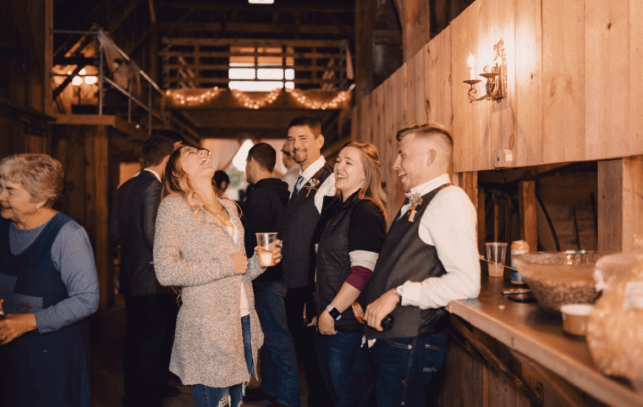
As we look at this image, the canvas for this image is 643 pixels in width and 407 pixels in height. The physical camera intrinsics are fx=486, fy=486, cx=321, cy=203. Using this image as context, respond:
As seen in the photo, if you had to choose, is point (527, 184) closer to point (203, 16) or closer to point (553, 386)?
point (553, 386)

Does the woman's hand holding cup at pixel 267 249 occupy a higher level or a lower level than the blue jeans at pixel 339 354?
higher

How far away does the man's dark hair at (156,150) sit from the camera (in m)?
3.66

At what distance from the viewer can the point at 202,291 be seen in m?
2.27

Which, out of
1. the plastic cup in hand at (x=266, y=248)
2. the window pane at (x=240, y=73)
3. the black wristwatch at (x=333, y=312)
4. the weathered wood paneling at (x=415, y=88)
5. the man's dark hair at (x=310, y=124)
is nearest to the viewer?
the black wristwatch at (x=333, y=312)

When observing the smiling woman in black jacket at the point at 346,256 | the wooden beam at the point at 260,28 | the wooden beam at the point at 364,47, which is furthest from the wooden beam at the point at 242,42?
the smiling woman in black jacket at the point at 346,256

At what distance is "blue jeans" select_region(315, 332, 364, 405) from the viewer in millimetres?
2422

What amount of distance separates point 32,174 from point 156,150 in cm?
175

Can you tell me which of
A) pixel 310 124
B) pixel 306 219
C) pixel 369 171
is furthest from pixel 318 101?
pixel 369 171

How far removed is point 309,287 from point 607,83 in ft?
6.62

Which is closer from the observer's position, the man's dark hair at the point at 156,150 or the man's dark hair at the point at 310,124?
the man's dark hair at the point at 310,124

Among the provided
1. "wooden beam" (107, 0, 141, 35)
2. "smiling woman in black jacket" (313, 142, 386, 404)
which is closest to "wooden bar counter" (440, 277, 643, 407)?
"smiling woman in black jacket" (313, 142, 386, 404)

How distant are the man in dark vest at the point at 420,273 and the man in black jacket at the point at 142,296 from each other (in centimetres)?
186

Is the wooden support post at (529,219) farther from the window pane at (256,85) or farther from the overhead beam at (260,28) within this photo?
the window pane at (256,85)

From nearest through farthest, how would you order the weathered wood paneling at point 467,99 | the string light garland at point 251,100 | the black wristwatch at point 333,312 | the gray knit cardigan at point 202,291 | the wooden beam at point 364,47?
the gray knit cardigan at point 202,291 < the black wristwatch at point 333,312 < the weathered wood paneling at point 467,99 < the wooden beam at point 364,47 < the string light garland at point 251,100
